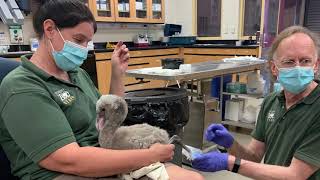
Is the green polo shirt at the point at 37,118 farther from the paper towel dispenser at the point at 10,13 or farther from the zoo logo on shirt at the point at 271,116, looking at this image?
the paper towel dispenser at the point at 10,13

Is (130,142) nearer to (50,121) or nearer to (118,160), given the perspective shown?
(118,160)

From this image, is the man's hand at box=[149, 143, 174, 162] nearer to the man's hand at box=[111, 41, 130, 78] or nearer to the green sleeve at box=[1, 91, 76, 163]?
the green sleeve at box=[1, 91, 76, 163]

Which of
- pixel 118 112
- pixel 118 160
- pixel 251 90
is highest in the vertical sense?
pixel 118 112

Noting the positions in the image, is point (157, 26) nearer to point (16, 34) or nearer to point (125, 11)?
point (125, 11)

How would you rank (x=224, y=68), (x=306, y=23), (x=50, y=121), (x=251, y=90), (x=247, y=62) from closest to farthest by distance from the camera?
(x=50, y=121), (x=224, y=68), (x=247, y=62), (x=251, y=90), (x=306, y=23)

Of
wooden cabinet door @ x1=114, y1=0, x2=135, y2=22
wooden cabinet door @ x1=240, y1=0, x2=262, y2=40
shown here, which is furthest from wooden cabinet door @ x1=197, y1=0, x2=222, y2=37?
wooden cabinet door @ x1=114, y1=0, x2=135, y2=22

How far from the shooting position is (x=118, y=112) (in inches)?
42.3

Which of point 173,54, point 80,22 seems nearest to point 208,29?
point 173,54

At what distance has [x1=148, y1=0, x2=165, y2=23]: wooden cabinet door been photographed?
5.72 meters

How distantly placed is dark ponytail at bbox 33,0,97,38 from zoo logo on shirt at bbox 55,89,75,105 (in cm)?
25

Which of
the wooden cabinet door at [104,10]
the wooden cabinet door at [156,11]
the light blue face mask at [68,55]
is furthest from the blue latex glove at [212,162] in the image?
the wooden cabinet door at [156,11]

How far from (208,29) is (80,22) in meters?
5.23

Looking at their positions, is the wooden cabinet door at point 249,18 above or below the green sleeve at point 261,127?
above

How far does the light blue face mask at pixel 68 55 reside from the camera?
46.3 inches
